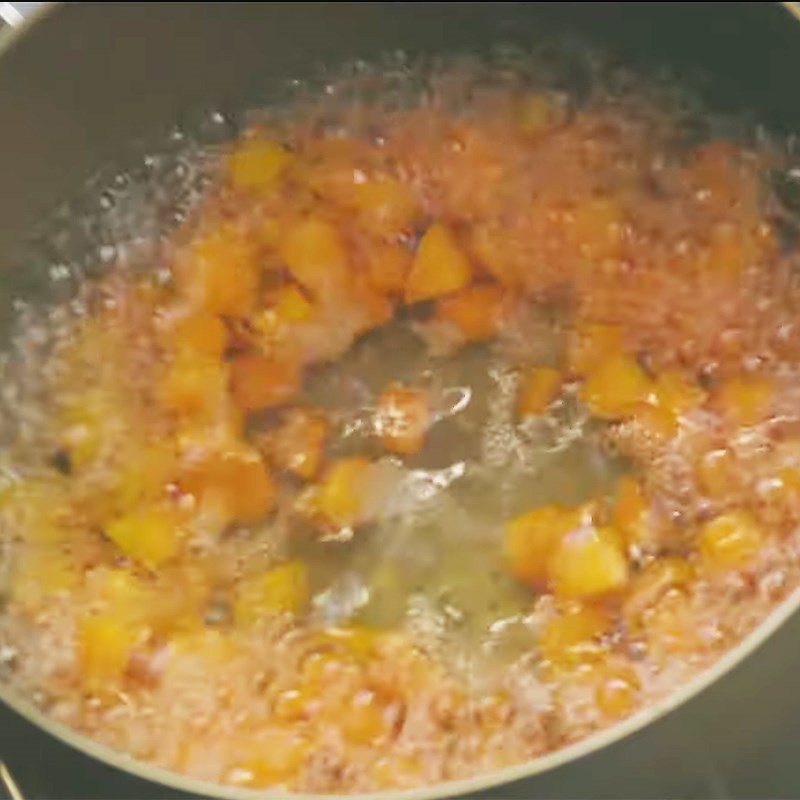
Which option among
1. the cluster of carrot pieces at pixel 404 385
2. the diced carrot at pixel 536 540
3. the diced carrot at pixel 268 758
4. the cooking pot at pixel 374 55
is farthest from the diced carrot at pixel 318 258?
the diced carrot at pixel 268 758

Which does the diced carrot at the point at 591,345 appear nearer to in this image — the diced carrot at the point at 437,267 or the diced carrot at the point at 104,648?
the diced carrot at the point at 437,267

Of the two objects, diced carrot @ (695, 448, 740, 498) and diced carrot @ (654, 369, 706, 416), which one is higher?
diced carrot @ (654, 369, 706, 416)

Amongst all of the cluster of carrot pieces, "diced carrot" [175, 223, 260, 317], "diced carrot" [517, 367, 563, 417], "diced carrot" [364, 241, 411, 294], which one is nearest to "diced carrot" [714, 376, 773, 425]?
the cluster of carrot pieces

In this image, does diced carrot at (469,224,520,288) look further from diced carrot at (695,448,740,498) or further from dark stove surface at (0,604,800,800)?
dark stove surface at (0,604,800,800)

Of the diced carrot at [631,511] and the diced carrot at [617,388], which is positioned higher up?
the diced carrot at [617,388]

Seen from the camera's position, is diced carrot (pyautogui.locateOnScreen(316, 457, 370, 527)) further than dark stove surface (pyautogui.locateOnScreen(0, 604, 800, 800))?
Yes

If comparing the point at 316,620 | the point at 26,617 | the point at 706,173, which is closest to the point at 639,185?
the point at 706,173
